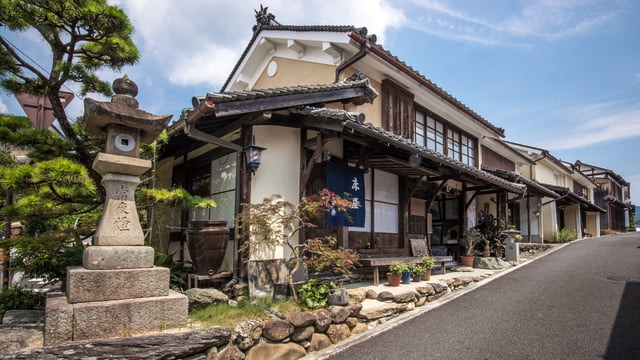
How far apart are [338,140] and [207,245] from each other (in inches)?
148

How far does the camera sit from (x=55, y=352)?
3.64m

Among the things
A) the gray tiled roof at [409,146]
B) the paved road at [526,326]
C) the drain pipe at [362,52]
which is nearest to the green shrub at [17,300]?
the paved road at [526,326]

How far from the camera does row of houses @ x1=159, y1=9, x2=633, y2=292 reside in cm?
696

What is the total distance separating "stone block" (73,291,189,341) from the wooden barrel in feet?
6.35

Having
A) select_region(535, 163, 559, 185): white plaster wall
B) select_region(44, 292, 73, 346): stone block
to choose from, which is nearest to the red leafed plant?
select_region(44, 292, 73, 346): stone block

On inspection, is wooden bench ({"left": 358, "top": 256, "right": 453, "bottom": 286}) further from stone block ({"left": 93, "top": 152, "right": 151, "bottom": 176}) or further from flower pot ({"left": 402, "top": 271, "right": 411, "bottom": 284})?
stone block ({"left": 93, "top": 152, "right": 151, "bottom": 176})

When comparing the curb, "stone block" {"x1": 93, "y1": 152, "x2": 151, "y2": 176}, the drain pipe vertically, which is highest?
the drain pipe

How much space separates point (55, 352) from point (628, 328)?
296 inches

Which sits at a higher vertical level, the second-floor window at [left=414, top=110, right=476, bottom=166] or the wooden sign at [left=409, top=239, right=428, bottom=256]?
the second-floor window at [left=414, top=110, right=476, bottom=166]

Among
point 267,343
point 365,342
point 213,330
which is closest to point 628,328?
point 365,342

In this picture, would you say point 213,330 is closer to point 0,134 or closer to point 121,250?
point 121,250

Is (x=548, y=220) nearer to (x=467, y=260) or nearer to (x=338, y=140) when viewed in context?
(x=467, y=260)

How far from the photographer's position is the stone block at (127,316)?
13.0ft

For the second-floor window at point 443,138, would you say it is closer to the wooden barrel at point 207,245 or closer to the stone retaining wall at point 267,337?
the stone retaining wall at point 267,337
